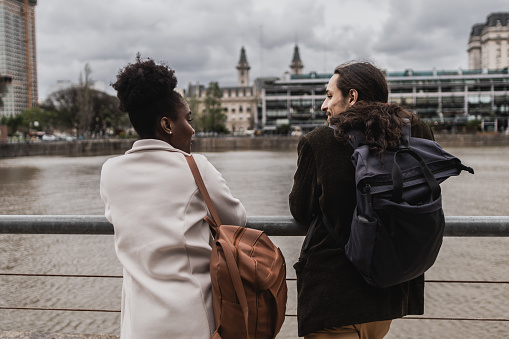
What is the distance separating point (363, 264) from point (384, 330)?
0.38 metres

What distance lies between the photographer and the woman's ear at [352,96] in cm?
187

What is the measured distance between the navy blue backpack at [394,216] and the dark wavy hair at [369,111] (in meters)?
0.05

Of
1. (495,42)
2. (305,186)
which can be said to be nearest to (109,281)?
(305,186)

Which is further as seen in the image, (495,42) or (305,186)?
(495,42)

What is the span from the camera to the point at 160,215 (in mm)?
1672

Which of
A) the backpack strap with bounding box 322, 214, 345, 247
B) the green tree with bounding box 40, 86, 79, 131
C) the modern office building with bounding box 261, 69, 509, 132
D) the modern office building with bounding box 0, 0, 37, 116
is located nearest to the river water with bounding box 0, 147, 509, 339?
the backpack strap with bounding box 322, 214, 345, 247

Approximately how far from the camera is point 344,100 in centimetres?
191

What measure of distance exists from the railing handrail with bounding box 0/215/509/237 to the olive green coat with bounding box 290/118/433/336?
1.37 feet

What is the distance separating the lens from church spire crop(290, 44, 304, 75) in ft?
475

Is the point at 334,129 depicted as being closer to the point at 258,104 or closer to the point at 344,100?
the point at 344,100

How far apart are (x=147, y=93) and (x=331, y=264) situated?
2.82 ft

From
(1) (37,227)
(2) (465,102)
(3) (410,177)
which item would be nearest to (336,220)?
(3) (410,177)

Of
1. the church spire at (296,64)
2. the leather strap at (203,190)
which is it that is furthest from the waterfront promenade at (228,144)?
the church spire at (296,64)

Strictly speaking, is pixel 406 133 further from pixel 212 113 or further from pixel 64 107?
pixel 212 113
